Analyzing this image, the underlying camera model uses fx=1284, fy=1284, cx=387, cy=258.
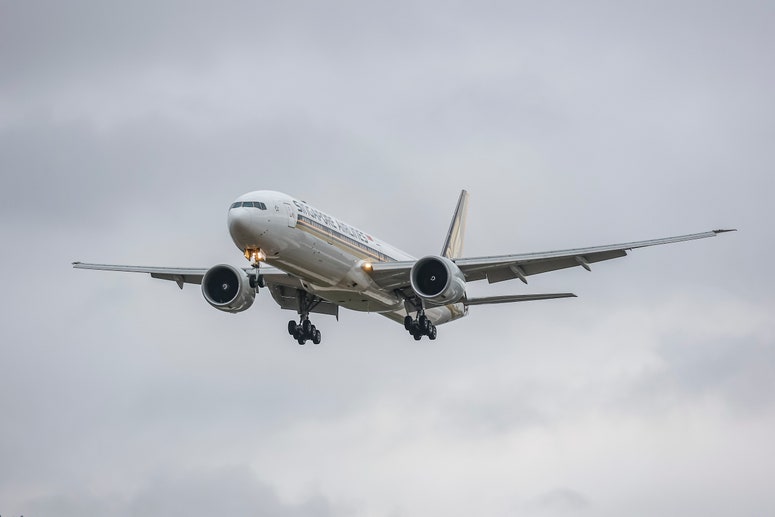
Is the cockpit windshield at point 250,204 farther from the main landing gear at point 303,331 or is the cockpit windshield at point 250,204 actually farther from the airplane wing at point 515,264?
the main landing gear at point 303,331

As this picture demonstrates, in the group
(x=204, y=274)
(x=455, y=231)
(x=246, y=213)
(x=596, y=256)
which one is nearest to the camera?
(x=246, y=213)

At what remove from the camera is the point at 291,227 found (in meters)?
45.6

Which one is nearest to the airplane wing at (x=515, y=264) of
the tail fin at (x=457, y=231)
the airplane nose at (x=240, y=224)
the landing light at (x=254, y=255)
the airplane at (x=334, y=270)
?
the airplane at (x=334, y=270)

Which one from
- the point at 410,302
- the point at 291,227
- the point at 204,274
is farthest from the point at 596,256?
the point at 204,274

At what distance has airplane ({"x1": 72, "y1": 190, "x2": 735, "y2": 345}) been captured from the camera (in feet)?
149

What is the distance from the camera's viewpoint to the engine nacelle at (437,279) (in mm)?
48719

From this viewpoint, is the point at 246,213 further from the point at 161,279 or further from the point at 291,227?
the point at 161,279

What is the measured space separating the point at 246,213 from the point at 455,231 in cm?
2166

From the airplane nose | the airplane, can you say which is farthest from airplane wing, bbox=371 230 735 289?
the airplane nose

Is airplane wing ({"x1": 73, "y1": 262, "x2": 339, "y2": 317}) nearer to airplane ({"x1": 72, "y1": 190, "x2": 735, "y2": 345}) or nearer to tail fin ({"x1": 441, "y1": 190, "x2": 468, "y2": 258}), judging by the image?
airplane ({"x1": 72, "y1": 190, "x2": 735, "y2": 345})

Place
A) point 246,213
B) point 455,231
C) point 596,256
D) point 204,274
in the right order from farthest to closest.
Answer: point 455,231
point 204,274
point 596,256
point 246,213

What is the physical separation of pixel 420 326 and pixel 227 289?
8165 millimetres

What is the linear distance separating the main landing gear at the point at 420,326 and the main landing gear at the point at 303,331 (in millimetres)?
3840

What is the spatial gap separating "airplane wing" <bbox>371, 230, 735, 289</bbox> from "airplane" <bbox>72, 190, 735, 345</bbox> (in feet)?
0.13
